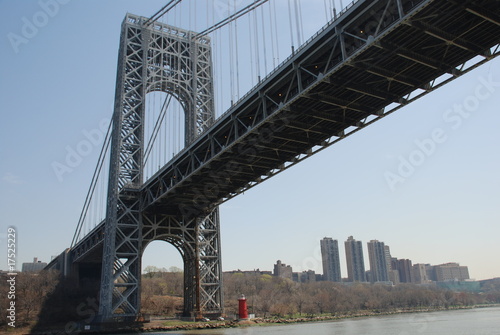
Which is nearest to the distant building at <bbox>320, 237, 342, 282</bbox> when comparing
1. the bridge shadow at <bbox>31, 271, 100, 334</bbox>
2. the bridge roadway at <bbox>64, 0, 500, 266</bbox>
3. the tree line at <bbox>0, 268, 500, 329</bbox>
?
the tree line at <bbox>0, 268, 500, 329</bbox>

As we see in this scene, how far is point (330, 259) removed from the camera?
182 meters

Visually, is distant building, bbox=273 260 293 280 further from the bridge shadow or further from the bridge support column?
the bridge support column

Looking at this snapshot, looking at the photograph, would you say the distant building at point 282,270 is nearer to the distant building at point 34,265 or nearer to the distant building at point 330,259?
the distant building at point 330,259

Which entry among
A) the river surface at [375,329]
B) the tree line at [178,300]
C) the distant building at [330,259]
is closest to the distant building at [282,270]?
the distant building at [330,259]

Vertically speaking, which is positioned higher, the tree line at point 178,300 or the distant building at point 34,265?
the distant building at point 34,265

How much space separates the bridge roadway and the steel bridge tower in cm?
804

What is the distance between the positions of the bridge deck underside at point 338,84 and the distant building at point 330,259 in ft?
474

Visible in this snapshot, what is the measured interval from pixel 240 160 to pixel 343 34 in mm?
15122

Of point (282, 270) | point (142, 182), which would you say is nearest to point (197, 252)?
point (142, 182)

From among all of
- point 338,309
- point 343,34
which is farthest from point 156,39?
point 338,309

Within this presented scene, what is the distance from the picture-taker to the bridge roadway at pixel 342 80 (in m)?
19.6

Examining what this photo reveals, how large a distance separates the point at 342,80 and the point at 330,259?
16520 cm

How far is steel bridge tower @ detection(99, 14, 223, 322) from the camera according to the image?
42.4 metres

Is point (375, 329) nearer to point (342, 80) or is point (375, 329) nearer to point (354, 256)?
point (342, 80)
